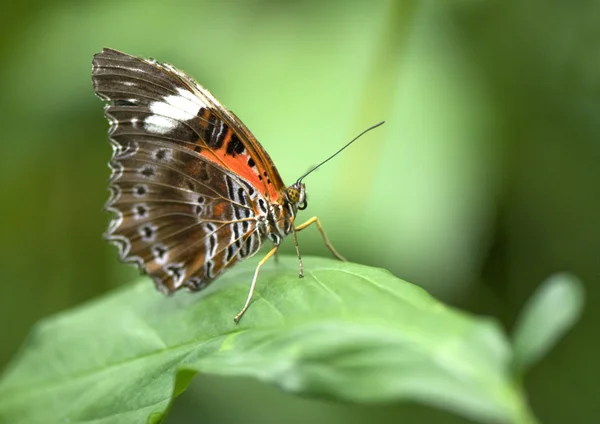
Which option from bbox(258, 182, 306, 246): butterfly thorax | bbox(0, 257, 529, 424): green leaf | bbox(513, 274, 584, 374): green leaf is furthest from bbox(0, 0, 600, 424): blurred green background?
bbox(513, 274, 584, 374): green leaf

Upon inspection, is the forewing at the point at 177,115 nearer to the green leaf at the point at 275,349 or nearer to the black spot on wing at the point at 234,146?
the black spot on wing at the point at 234,146

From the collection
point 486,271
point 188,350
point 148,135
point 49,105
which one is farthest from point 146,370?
point 49,105

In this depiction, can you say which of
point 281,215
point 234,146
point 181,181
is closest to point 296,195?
point 281,215

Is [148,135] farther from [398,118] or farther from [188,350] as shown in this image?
[398,118]

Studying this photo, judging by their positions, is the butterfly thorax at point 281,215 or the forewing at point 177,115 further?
the butterfly thorax at point 281,215

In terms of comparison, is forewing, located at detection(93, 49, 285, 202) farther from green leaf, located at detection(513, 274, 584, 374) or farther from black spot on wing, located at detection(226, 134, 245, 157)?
green leaf, located at detection(513, 274, 584, 374)

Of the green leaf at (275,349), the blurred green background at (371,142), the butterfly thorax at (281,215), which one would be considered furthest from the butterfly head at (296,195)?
the blurred green background at (371,142)
